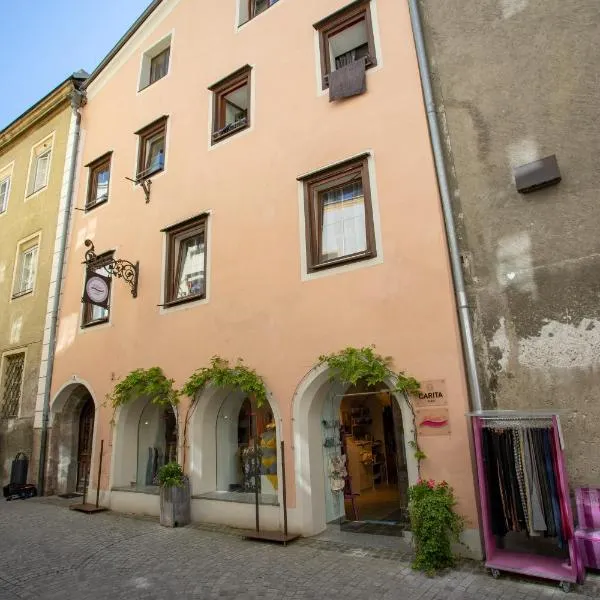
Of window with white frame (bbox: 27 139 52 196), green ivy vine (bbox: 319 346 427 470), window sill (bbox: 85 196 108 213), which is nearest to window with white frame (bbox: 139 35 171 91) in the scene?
window sill (bbox: 85 196 108 213)

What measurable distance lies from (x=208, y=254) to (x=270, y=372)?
3.13 m

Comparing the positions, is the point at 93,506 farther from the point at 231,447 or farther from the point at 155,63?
the point at 155,63

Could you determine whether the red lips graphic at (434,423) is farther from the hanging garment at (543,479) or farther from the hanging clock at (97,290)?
the hanging clock at (97,290)

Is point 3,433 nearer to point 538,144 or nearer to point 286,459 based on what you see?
point 286,459

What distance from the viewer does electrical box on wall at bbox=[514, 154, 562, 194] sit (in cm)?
636

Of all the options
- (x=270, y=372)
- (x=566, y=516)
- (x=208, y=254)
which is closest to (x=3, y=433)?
(x=208, y=254)

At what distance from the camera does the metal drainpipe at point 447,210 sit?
6385 mm

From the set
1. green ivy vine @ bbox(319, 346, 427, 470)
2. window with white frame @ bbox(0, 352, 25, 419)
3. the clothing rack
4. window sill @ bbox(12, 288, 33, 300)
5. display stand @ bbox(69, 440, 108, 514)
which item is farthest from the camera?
window sill @ bbox(12, 288, 33, 300)

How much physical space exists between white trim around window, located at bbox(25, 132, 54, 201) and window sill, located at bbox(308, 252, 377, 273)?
11.7 meters

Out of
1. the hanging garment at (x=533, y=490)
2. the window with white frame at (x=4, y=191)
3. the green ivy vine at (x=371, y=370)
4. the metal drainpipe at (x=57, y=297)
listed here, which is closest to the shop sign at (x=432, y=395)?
the green ivy vine at (x=371, y=370)

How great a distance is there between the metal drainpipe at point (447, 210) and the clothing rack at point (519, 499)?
23.3 inches

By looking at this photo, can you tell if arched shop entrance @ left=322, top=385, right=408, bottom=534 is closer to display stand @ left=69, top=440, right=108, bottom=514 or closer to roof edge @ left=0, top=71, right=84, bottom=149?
display stand @ left=69, top=440, right=108, bottom=514

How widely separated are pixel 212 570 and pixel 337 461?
282cm

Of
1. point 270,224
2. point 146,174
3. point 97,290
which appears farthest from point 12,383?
point 270,224
